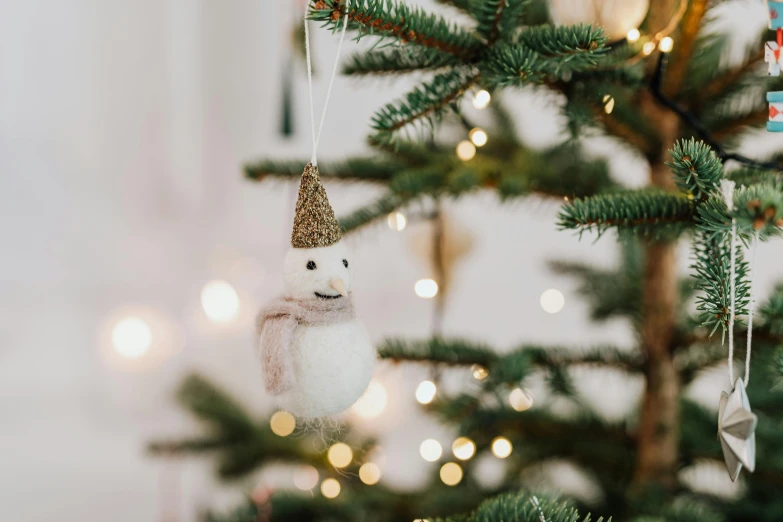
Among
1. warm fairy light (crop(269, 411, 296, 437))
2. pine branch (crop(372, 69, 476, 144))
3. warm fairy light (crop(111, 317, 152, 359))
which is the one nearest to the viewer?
pine branch (crop(372, 69, 476, 144))

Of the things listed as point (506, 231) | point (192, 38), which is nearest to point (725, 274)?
point (506, 231)

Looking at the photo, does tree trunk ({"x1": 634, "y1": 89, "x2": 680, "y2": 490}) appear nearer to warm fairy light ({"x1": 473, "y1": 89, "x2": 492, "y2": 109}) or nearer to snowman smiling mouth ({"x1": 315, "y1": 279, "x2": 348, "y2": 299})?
warm fairy light ({"x1": 473, "y1": 89, "x2": 492, "y2": 109})

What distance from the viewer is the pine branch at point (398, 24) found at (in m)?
0.37

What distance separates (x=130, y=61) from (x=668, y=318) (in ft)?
3.92

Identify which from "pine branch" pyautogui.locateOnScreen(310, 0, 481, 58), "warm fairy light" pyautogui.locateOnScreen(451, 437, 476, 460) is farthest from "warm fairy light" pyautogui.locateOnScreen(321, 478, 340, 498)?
"pine branch" pyautogui.locateOnScreen(310, 0, 481, 58)

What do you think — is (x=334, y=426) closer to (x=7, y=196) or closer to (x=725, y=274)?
(x=725, y=274)

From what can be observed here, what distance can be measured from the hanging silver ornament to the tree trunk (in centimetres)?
28

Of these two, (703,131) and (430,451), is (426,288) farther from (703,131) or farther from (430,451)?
(703,131)

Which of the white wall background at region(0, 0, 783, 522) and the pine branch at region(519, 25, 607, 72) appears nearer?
the pine branch at region(519, 25, 607, 72)

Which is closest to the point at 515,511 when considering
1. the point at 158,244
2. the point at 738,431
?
the point at 738,431

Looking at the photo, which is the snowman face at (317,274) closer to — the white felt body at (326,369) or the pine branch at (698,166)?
the white felt body at (326,369)

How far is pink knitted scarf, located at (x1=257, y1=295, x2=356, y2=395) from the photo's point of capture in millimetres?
399

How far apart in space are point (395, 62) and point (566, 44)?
0.15 meters

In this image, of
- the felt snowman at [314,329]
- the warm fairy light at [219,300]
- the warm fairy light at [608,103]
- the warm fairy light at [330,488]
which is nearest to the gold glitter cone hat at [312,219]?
the felt snowman at [314,329]
